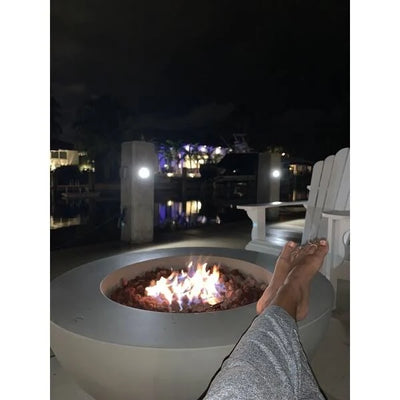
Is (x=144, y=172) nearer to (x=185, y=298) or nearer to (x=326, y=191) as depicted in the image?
(x=326, y=191)

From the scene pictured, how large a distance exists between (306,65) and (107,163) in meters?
15.2

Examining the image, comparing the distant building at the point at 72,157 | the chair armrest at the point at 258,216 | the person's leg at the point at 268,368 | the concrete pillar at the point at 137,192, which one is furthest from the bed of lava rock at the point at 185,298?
the distant building at the point at 72,157

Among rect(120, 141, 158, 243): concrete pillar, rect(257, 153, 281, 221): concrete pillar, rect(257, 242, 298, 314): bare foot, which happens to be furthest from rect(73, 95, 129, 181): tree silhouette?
rect(257, 242, 298, 314): bare foot

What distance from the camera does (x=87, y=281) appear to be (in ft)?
5.71

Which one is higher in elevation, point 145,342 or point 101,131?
point 101,131

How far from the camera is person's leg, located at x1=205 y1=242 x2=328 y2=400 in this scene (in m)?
0.61

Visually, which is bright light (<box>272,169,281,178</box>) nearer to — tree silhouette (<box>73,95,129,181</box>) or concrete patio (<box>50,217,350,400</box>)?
concrete patio (<box>50,217,350,400</box>)

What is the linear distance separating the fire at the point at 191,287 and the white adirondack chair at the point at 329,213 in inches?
40.3

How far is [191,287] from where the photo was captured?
6.29ft

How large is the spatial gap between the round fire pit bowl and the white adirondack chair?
1.11 metres

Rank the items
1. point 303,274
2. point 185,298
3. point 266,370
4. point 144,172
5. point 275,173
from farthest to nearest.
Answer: point 275,173 → point 144,172 → point 185,298 → point 303,274 → point 266,370

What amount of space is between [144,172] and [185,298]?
3.55 metres

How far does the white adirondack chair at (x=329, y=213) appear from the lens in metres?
2.57

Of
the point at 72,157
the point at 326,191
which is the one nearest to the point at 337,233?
the point at 326,191
